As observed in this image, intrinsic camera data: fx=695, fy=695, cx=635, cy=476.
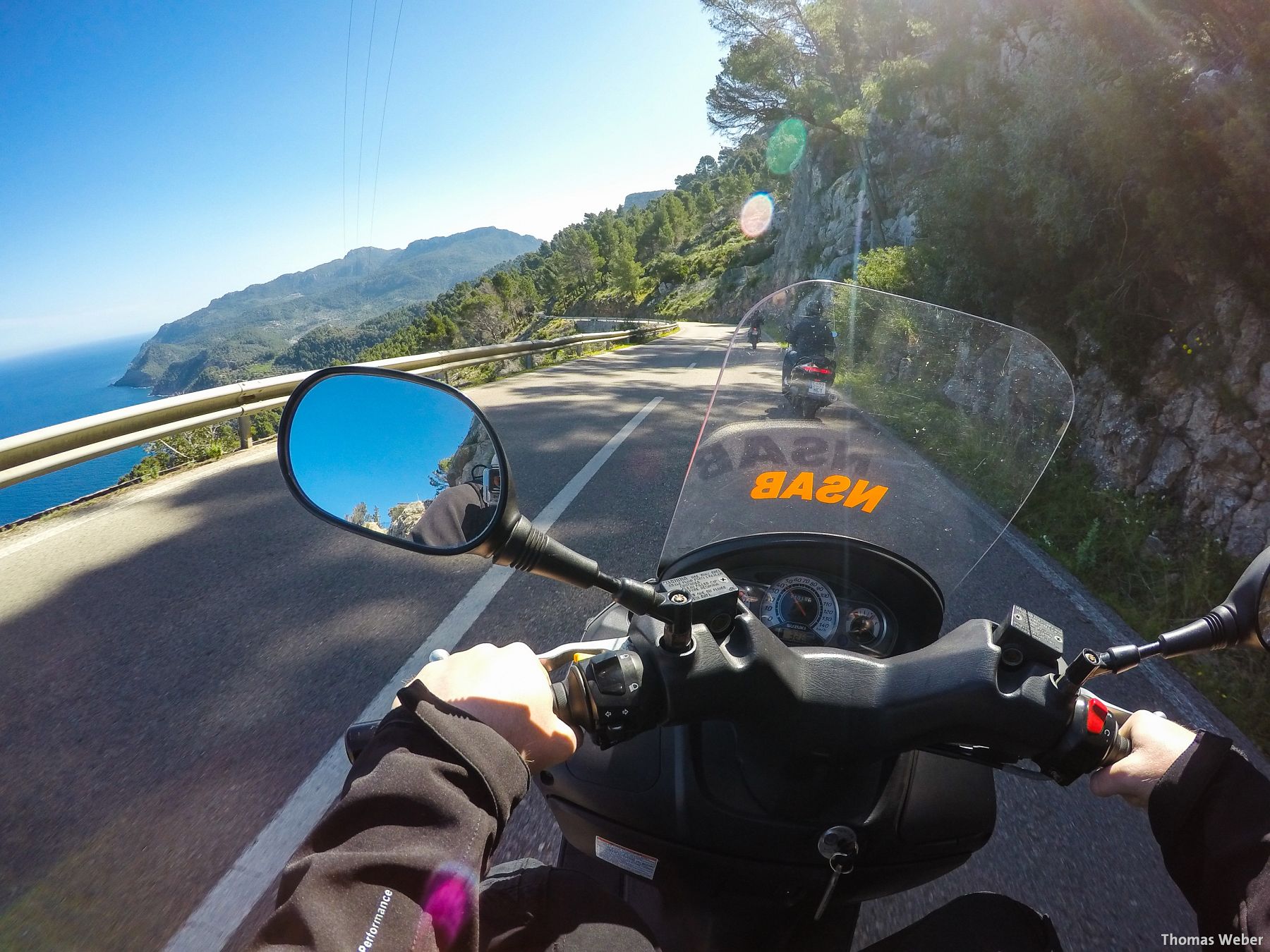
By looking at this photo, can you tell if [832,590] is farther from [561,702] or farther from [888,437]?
[561,702]

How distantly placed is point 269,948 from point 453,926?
0.62ft

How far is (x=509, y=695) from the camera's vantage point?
3.28 feet

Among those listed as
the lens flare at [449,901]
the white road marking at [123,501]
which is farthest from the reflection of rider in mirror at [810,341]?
the white road marking at [123,501]

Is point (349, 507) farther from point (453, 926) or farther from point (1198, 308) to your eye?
point (1198, 308)

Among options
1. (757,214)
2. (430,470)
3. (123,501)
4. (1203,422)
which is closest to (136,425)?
(123,501)

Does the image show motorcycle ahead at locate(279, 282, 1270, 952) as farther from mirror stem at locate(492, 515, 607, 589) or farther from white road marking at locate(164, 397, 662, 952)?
white road marking at locate(164, 397, 662, 952)

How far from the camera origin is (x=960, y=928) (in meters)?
1.11

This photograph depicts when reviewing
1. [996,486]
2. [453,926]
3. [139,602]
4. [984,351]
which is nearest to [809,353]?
[984,351]

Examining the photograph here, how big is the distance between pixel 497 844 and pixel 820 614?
822 millimetres

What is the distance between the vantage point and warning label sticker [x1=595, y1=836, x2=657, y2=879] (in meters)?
1.29

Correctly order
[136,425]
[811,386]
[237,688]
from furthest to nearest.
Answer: [136,425]
[237,688]
[811,386]

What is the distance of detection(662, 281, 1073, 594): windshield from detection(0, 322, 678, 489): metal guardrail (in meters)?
3.44

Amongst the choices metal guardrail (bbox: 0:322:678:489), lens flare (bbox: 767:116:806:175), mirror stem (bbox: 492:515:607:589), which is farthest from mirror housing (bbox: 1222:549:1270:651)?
lens flare (bbox: 767:116:806:175)

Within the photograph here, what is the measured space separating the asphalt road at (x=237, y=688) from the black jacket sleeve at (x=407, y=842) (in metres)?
1.40
